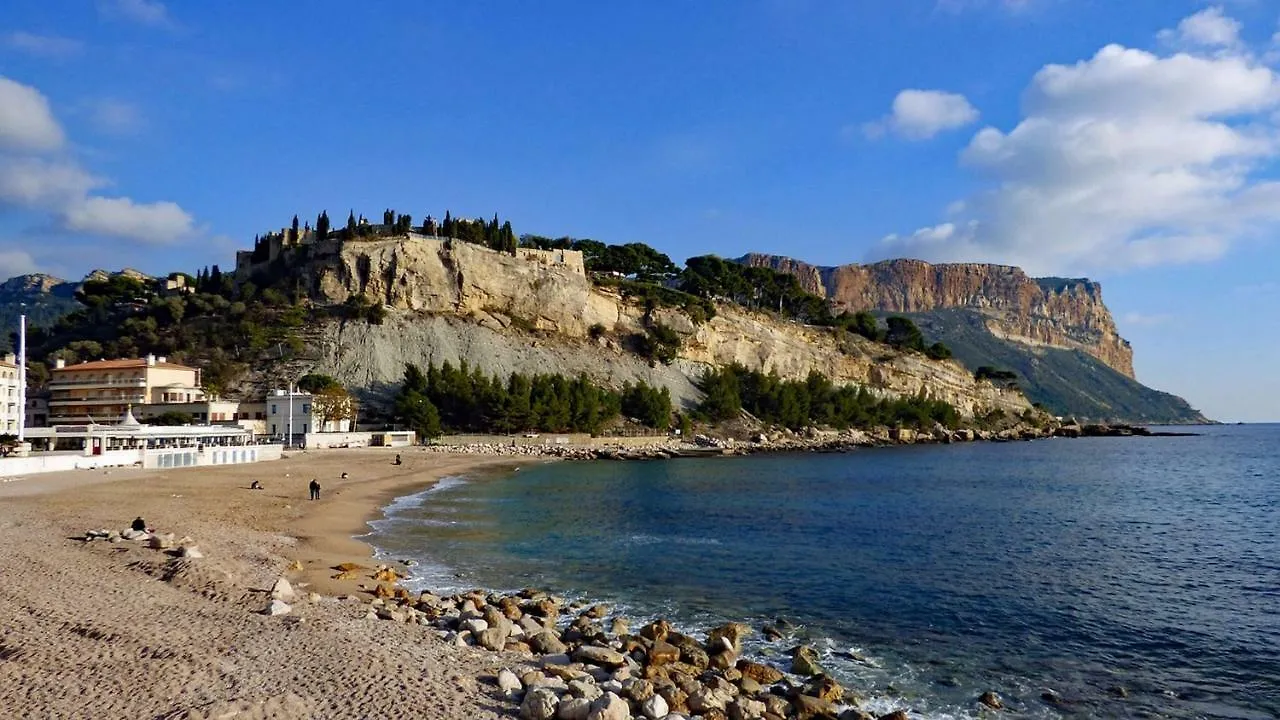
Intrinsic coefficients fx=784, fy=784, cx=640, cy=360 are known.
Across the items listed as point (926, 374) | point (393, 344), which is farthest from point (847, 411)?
point (393, 344)

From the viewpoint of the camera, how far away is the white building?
69625 millimetres

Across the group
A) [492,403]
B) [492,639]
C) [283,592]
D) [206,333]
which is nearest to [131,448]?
[492,403]

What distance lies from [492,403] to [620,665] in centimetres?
6766

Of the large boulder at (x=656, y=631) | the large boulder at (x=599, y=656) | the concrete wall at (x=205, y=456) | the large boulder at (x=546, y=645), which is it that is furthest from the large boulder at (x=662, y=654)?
the concrete wall at (x=205, y=456)

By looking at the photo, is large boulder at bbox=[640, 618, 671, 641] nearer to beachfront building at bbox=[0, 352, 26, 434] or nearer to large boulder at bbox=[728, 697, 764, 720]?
large boulder at bbox=[728, 697, 764, 720]

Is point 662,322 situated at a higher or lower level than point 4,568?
higher

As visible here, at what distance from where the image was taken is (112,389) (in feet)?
246

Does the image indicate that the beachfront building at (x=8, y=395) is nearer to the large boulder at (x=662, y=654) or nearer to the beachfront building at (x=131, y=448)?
the beachfront building at (x=131, y=448)

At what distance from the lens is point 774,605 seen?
717 inches

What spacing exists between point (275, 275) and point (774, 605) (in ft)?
305

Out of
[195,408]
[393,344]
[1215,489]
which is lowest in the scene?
[1215,489]

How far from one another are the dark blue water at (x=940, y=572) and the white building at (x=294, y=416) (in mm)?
31011

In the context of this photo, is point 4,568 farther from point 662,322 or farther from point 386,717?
point 662,322

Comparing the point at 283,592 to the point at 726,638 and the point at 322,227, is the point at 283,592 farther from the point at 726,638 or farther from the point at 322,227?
the point at 322,227
